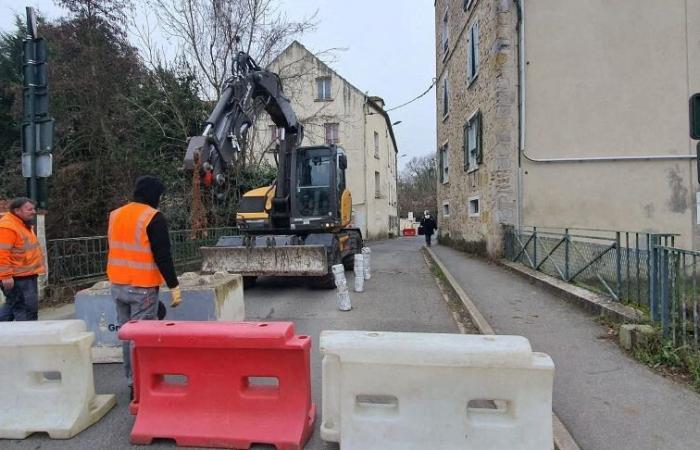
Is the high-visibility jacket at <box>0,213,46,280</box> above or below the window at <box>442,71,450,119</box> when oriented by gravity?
below

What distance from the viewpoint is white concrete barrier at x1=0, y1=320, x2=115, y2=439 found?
3.63m

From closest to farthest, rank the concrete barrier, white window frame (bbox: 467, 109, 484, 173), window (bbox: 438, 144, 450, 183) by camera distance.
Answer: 1. the concrete barrier
2. white window frame (bbox: 467, 109, 484, 173)
3. window (bbox: 438, 144, 450, 183)

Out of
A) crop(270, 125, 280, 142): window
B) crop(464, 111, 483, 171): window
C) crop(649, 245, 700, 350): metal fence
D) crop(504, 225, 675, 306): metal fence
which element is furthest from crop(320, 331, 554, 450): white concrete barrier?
crop(464, 111, 483, 171): window

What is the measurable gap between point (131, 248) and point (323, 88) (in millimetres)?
26082

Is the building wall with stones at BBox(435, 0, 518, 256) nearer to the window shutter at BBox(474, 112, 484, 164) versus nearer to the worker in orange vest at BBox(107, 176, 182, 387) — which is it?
the window shutter at BBox(474, 112, 484, 164)

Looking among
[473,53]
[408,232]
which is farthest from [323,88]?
[408,232]

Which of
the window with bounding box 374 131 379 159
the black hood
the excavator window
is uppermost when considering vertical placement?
the window with bounding box 374 131 379 159

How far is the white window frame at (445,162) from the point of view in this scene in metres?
21.3

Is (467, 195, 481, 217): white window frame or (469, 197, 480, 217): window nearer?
(467, 195, 481, 217): white window frame

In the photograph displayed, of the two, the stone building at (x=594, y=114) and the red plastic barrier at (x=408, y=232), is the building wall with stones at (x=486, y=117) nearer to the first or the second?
the stone building at (x=594, y=114)

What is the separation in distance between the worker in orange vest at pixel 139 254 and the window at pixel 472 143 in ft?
38.6

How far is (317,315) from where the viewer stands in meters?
7.59

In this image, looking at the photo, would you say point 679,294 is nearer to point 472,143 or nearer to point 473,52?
point 472,143

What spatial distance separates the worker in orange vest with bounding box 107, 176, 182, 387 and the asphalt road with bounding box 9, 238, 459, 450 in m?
0.62
